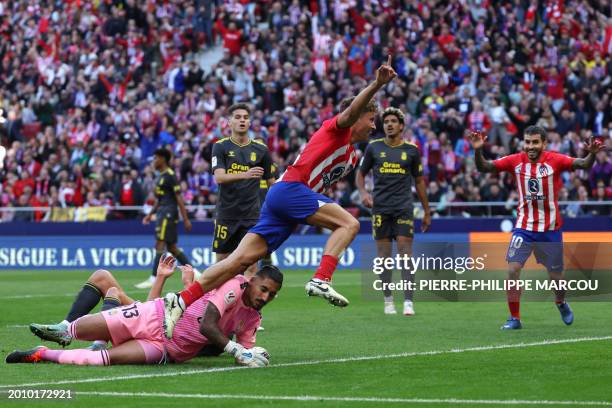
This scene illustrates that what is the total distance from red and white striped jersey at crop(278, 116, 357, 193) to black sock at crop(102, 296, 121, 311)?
1901 millimetres

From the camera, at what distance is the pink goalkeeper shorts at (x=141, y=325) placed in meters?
10.5

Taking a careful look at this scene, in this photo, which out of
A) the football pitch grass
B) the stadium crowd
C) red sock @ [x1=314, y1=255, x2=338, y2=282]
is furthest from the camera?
the stadium crowd

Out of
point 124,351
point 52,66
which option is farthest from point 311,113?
point 124,351

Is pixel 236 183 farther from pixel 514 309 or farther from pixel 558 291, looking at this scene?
pixel 558 291

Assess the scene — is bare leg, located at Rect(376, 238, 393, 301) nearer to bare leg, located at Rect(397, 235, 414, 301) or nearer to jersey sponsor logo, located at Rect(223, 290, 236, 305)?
bare leg, located at Rect(397, 235, 414, 301)

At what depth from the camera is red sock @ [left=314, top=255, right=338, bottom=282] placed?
11.0 metres

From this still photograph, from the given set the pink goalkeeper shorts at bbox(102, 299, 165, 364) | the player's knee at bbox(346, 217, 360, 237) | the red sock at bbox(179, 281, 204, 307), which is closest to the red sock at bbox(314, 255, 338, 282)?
the player's knee at bbox(346, 217, 360, 237)

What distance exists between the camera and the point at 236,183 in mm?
15570

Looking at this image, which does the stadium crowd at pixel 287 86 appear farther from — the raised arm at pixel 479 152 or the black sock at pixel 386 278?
the raised arm at pixel 479 152

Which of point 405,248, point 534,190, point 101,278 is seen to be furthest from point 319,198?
point 405,248

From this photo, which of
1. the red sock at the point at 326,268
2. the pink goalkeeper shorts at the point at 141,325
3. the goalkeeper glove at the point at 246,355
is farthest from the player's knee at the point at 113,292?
the red sock at the point at 326,268

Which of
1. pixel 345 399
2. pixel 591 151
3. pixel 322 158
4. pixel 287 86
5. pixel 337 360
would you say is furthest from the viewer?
pixel 287 86

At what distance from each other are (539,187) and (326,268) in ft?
15.7

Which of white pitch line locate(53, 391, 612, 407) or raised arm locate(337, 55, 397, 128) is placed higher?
raised arm locate(337, 55, 397, 128)
